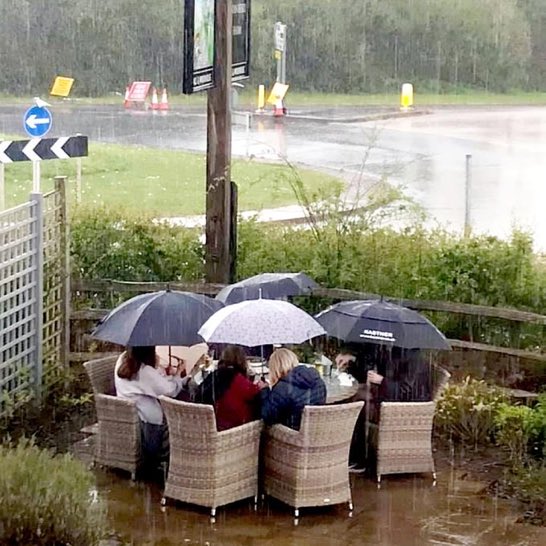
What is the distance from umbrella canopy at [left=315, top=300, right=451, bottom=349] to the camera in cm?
795

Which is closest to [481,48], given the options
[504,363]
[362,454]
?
[504,363]

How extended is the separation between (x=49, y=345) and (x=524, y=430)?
3.90 meters

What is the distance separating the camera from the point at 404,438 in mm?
8000

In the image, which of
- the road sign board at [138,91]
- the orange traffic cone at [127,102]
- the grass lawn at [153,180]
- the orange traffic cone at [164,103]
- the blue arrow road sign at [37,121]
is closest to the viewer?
the blue arrow road sign at [37,121]

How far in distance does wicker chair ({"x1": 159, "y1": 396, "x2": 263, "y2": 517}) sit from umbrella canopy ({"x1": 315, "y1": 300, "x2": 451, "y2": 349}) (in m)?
1.06

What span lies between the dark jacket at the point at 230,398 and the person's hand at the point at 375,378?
98cm

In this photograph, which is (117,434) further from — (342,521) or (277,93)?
(277,93)

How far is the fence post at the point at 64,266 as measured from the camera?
32.0 ft

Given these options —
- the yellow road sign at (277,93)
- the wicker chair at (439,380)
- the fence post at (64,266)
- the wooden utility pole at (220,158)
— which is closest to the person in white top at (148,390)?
the wicker chair at (439,380)

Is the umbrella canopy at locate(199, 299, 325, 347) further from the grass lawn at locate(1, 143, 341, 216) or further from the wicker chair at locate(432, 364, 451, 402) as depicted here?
the grass lawn at locate(1, 143, 341, 216)

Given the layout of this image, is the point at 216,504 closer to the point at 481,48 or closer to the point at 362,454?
the point at 362,454

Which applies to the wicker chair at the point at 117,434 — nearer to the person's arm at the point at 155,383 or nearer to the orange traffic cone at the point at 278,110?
the person's arm at the point at 155,383

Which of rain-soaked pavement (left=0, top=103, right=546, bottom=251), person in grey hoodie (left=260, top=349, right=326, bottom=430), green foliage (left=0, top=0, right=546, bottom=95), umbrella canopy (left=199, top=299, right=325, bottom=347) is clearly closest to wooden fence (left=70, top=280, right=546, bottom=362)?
umbrella canopy (left=199, top=299, right=325, bottom=347)

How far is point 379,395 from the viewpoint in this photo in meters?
8.11
